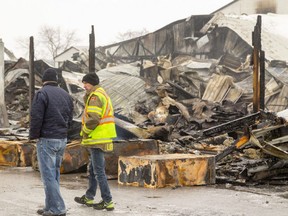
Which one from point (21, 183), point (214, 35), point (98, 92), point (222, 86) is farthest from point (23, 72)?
point (98, 92)

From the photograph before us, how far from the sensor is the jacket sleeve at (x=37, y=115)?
702 cm

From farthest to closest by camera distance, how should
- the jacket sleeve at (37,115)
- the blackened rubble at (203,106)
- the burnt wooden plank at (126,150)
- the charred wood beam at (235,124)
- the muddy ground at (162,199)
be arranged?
1. the charred wood beam at (235,124)
2. the burnt wooden plank at (126,150)
3. the blackened rubble at (203,106)
4. the muddy ground at (162,199)
5. the jacket sleeve at (37,115)

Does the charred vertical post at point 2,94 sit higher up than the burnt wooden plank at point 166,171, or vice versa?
the charred vertical post at point 2,94

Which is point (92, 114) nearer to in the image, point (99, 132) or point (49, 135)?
point (99, 132)

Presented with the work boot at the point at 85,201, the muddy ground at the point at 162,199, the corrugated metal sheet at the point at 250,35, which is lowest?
the muddy ground at the point at 162,199

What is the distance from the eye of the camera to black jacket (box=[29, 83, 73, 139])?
7035 millimetres

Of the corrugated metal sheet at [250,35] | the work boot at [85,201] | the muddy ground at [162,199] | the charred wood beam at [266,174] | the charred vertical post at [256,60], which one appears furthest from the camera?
the corrugated metal sheet at [250,35]

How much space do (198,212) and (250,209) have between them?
0.76 metres

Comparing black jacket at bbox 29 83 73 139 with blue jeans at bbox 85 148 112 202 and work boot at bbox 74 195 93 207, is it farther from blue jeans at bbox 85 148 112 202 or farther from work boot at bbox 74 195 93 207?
work boot at bbox 74 195 93 207

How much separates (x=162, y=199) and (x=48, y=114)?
8.38 ft

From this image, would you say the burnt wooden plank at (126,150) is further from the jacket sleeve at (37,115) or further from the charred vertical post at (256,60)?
the jacket sleeve at (37,115)

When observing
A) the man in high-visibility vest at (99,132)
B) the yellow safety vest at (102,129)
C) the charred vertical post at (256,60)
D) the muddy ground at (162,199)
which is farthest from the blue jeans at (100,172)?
the charred vertical post at (256,60)

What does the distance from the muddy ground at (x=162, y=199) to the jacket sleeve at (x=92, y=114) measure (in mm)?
1112

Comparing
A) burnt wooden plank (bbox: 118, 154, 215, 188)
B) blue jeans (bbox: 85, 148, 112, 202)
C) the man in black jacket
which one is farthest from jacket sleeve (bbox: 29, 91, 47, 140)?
burnt wooden plank (bbox: 118, 154, 215, 188)
